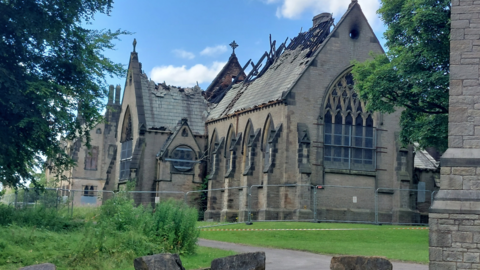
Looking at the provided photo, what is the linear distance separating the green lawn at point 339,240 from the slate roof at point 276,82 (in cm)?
1002

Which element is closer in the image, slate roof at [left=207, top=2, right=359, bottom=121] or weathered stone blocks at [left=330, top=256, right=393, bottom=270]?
weathered stone blocks at [left=330, top=256, right=393, bottom=270]

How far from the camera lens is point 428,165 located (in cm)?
4100

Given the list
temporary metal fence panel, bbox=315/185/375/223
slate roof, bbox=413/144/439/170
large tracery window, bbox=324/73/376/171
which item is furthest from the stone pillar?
slate roof, bbox=413/144/439/170

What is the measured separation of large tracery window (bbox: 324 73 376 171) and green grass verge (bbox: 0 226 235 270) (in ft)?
66.1

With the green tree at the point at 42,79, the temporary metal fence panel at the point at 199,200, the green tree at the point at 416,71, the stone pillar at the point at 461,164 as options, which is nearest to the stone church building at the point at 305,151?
the temporary metal fence panel at the point at 199,200

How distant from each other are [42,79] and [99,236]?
709 centimetres

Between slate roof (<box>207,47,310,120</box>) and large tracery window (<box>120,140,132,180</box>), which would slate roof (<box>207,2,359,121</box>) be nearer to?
slate roof (<box>207,47,310,120</box>)

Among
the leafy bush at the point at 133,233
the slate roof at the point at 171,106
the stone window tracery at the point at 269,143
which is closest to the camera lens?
the leafy bush at the point at 133,233

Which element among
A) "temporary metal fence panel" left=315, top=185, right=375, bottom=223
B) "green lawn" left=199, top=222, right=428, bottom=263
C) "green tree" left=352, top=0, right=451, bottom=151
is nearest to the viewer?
"green lawn" left=199, top=222, right=428, bottom=263

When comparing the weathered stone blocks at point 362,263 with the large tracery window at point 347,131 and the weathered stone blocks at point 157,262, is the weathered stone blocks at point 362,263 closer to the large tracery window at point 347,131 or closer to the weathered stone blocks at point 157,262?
the weathered stone blocks at point 157,262

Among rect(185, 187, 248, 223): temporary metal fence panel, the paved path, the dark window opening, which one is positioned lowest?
the paved path

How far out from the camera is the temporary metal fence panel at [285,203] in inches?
1399

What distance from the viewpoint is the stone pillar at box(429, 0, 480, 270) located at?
16016 mm

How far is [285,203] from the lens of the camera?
119 feet
